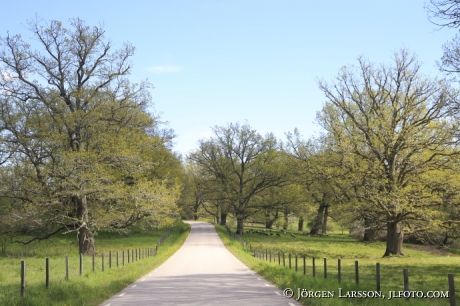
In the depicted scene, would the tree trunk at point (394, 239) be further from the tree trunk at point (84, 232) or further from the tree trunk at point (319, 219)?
the tree trunk at point (319, 219)

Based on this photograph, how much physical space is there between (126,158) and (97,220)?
14.8 ft

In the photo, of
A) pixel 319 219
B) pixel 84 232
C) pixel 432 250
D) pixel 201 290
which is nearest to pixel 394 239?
pixel 432 250

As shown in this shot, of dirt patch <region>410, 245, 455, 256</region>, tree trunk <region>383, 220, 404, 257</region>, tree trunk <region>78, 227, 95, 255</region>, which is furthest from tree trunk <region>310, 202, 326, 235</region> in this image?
tree trunk <region>78, 227, 95, 255</region>

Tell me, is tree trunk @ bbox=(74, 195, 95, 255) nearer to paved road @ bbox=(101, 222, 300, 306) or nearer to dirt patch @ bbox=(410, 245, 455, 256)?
paved road @ bbox=(101, 222, 300, 306)

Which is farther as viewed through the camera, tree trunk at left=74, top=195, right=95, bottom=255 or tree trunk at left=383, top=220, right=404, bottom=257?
tree trunk at left=383, top=220, right=404, bottom=257

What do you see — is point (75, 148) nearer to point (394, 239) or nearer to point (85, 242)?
point (85, 242)

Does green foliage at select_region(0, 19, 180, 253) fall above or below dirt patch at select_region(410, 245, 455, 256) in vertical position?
above

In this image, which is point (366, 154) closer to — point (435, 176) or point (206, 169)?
point (435, 176)

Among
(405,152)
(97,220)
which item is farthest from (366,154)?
(97,220)

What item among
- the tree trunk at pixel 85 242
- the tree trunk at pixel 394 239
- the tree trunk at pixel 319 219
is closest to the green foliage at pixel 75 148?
the tree trunk at pixel 85 242

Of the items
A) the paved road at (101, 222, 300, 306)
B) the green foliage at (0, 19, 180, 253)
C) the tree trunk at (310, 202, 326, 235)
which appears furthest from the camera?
the tree trunk at (310, 202, 326, 235)

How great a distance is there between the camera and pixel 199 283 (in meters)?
17.1

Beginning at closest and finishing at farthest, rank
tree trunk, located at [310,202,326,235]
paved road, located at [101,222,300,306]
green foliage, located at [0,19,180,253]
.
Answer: paved road, located at [101,222,300,306], green foliage, located at [0,19,180,253], tree trunk, located at [310,202,326,235]

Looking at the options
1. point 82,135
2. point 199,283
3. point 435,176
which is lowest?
point 199,283
